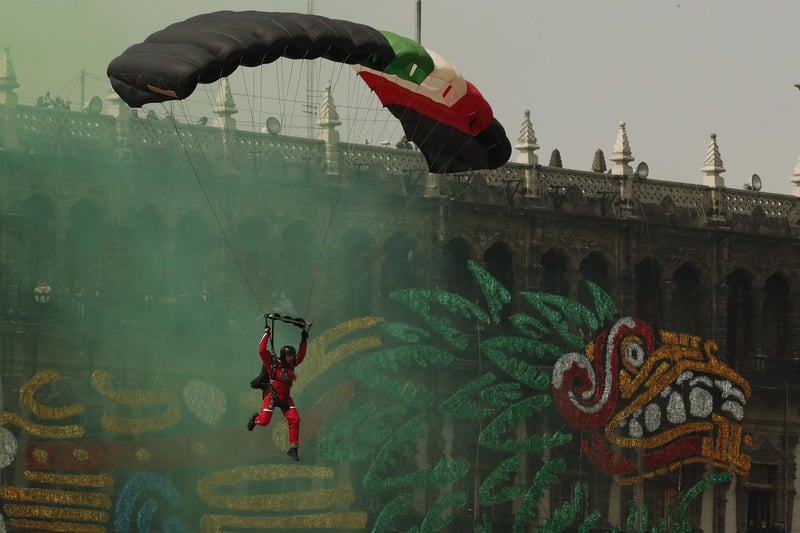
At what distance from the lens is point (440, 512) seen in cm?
7219

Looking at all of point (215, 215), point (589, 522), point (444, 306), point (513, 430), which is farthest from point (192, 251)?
point (589, 522)

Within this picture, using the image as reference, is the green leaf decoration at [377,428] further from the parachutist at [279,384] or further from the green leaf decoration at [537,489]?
the parachutist at [279,384]

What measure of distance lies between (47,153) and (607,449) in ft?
58.7

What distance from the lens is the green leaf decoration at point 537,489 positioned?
73688 millimetres

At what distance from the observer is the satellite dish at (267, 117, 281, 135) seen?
70750 mm

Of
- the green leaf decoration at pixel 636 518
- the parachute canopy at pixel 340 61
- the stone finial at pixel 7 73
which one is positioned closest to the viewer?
the parachute canopy at pixel 340 61

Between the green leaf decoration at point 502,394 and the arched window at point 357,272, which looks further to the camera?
the green leaf decoration at point 502,394

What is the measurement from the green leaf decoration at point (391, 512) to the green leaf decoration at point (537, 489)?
3435mm

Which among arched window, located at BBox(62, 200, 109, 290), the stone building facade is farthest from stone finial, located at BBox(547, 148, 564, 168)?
arched window, located at BBox(62, 200, 109, 290)

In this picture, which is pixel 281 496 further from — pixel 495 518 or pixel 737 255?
pixel 737 255

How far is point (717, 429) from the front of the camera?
7862 cm

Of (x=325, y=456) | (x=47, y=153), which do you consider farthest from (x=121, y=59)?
(x=325, y=456)

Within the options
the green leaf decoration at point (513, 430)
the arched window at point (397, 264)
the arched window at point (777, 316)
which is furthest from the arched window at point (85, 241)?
the arched window at point (777, 316)

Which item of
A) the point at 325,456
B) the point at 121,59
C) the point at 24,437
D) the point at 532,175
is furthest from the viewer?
the point at 532,175
